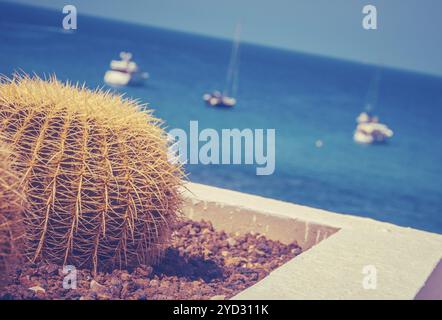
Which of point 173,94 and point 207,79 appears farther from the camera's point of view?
point 207,79

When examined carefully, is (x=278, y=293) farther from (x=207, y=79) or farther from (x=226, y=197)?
(x=207, y=79)

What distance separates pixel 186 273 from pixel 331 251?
983 mm

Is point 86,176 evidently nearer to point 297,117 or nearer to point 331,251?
point 331,251

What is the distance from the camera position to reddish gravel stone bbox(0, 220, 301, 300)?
448 cm

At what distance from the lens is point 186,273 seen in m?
5.18

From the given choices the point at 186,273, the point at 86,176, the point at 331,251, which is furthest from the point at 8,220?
the point at 331,251

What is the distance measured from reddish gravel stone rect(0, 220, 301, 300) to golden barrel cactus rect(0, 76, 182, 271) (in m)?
0.11

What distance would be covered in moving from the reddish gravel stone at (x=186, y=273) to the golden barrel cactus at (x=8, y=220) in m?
0.43

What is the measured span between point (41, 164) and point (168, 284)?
109 cm

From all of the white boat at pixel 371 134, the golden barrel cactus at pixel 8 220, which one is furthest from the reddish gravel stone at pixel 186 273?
the white boat at pixel 371 134

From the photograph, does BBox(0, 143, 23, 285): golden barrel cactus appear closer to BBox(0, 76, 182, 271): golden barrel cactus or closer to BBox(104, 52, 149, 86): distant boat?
BBox(0, 76, 182, 271): golden barrel cactus

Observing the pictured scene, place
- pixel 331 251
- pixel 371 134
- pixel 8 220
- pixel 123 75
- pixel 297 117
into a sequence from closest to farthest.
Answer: pixel 8 220 → pixel 331 251 → pixel 371 134 → pixel 123 75 → pixel 297 117
